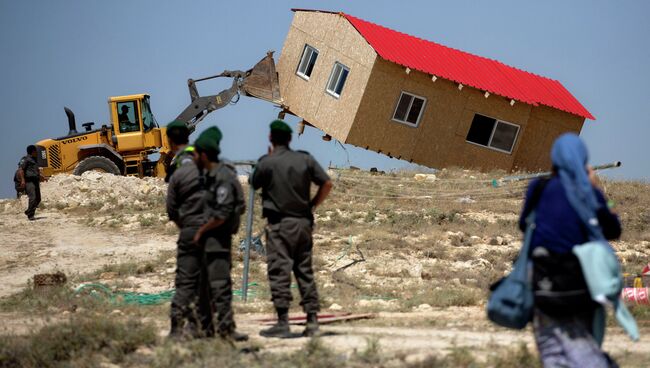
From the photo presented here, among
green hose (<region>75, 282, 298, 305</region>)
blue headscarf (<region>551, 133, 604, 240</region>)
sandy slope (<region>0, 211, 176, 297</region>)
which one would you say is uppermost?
blue headscarf (<region>551, 133, 604, 240</region>)

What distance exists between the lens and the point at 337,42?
2666 cm

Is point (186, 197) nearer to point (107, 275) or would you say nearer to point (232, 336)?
point (232, 336)

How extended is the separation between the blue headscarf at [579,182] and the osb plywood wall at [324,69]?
20202mm

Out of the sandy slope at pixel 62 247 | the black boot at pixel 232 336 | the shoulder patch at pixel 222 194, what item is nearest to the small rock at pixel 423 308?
the black boot at pixel 232 336

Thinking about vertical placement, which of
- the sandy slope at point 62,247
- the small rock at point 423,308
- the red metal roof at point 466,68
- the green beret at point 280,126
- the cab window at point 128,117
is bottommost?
the sandy slope at point 62,247

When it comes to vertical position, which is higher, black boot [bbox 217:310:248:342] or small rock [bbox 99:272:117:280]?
black boot [bbox 217:310:248:342]

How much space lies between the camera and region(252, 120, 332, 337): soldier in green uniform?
802 cm

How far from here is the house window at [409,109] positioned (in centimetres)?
2650

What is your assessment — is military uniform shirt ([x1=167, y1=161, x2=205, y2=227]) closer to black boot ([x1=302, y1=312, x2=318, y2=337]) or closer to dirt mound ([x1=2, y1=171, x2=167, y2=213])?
black boot ([x1=302, y1=312, x2=318, y2=337])

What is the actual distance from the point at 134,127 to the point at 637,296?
60.7 ft

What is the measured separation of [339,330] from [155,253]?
783 centimetres

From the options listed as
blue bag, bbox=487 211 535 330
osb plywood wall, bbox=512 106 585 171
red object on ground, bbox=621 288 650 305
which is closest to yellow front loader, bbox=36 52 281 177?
osb plywood wall, bbox=512 106 585 171

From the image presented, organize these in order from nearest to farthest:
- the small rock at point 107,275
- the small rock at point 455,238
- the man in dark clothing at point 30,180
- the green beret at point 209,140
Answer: the green beret at point 209,140
the small rock at point 107,275
the small rock at point 455,238
the man in dark clothing at point 30,180

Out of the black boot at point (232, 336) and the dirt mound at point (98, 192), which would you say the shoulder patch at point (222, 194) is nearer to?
the black boot at point (232, 336)
